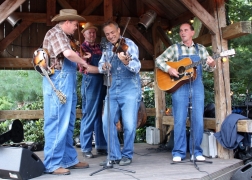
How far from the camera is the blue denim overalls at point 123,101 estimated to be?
13.8ft

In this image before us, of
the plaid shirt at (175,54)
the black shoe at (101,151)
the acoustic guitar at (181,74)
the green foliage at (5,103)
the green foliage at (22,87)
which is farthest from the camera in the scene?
the green foliage at (5,103)

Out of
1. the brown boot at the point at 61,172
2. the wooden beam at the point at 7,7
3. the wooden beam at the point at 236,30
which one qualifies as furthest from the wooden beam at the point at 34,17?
the brown boot at the point at 61,172

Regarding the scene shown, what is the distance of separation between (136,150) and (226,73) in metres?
1.80

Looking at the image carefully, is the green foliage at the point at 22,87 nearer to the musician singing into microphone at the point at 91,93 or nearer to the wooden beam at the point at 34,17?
the wooden beam at the point at 34,17

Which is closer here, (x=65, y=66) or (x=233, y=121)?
(x=65, y=66)

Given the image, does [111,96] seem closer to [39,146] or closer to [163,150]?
[163,150]

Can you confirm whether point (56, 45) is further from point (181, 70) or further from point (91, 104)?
point (181, 70)

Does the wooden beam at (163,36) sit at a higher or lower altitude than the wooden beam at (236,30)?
higher

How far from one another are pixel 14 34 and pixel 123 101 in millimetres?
3112

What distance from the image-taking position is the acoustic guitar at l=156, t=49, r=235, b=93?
4.36m

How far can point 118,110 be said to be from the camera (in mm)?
4281

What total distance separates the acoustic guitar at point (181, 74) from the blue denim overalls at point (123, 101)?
1.61ft

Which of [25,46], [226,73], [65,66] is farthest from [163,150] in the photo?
[25,46]

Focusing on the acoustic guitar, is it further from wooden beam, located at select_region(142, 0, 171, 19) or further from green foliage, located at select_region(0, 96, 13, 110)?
green foliage, located at select_region(0, 96, 13, 110)
